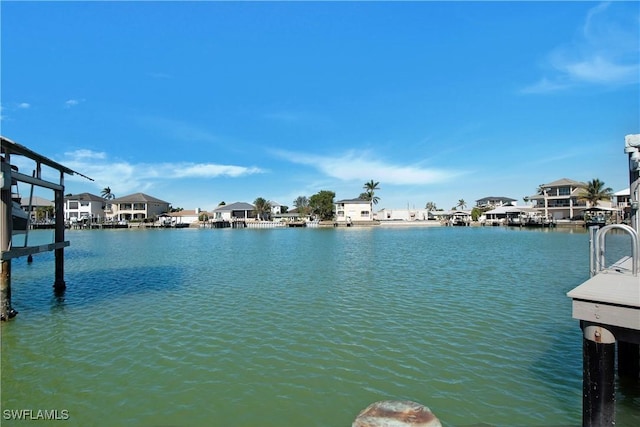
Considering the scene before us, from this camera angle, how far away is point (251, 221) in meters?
121

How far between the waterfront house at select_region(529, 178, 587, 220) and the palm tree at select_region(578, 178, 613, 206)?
2616mm

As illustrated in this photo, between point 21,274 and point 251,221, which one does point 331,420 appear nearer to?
point 21,274

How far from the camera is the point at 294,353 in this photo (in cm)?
988

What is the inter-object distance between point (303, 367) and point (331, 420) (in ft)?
7.85

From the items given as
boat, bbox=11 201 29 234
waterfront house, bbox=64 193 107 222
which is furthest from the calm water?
waterfront house, bbox=64 193 107 222

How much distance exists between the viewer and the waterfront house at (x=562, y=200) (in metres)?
85.6

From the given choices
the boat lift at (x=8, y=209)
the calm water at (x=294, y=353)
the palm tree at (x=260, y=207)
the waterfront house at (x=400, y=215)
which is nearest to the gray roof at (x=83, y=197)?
the palm tree at (x=260, y=207)

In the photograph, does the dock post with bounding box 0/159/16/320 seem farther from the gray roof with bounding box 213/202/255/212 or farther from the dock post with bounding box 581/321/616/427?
the gray roof with bounding box 213/202/255/212

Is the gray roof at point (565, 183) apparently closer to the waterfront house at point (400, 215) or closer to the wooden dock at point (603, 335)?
the waterfront house at point (400, 215)
